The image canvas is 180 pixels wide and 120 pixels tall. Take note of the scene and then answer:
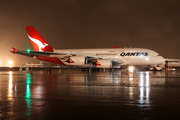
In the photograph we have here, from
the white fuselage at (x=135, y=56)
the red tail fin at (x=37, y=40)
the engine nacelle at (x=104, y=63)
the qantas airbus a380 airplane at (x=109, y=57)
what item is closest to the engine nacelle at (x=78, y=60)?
the qantas airbus a380 airplane at (x=109, y=57)

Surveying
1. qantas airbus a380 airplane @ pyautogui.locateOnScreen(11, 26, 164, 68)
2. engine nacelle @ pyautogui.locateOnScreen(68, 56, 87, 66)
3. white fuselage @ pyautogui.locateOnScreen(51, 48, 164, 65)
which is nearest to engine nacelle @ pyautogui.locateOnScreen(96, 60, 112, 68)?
qantas airbus a380 airplane @ pyautogui.locateOnScreen(11, 26, 164, 68)

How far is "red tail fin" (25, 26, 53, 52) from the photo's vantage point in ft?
110

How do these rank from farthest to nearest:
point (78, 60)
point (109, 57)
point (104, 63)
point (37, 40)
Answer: point (37, 40)
point (109, 57)
point (78, 60)
point (104, 63)

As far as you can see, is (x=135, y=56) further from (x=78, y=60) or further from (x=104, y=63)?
(x=78, y=60)

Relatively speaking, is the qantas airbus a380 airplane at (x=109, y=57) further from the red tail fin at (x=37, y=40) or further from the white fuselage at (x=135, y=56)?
the red tail fin at (x=37, y=40)

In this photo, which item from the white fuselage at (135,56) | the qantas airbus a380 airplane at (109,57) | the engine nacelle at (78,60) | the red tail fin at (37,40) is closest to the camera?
the engine nacelle at (78,60)

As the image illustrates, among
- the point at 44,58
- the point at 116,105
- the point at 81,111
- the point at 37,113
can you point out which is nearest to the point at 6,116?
the point at 37,113

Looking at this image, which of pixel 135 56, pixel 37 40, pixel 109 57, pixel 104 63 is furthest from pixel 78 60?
pixel 135 56

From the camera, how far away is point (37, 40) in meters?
33.9

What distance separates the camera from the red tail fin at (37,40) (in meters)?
33.6

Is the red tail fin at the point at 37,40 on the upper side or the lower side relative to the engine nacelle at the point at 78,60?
upper

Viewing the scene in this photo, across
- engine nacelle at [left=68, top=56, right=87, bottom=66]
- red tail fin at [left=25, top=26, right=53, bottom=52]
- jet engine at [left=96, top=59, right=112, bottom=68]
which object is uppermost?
red tail fin at [left=25, top=26, right=53, bottom=52]

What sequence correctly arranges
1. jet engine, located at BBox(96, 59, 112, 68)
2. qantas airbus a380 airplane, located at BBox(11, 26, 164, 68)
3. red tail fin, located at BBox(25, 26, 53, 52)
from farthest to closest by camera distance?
red tail fin, located at BBox(25, 26, 53, 52), qantas airbus a380 airplane, located at BBox(11, 26, 164, 68), jet engine, located at BBox(96, 59, 112, 68)

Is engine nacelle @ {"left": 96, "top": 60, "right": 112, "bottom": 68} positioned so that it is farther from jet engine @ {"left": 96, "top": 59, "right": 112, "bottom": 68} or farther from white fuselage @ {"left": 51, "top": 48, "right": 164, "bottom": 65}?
white fuselage @ {"left": 51, "top": 48, "right": 164, "bottom": 65}
